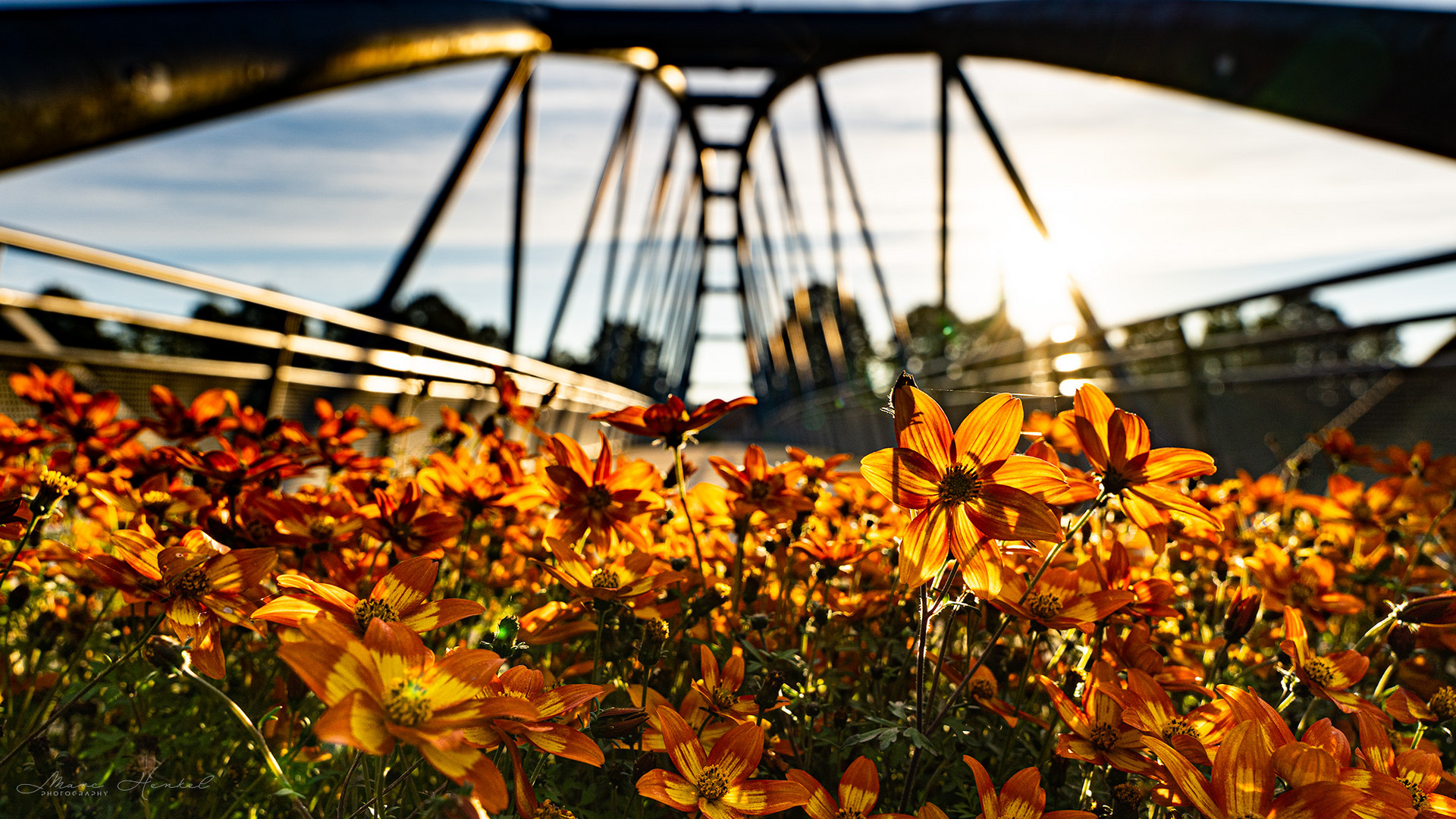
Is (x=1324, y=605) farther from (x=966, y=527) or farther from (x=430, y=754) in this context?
(x=430, y=754)

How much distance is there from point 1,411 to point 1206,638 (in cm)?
399

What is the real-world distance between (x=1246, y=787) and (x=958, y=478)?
322mm

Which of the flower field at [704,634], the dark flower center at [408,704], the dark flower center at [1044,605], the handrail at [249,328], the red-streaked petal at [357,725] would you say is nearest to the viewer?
the red-streaked petal at [357,725]

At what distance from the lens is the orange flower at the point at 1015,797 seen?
74 cm

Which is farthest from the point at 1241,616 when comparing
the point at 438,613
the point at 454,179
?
the point at 454,179

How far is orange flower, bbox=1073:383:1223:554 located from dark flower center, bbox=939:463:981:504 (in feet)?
0.45

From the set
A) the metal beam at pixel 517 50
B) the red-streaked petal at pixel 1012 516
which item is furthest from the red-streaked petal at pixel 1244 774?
the metal beam at pixel 517 50

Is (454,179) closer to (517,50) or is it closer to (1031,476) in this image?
(517,50)

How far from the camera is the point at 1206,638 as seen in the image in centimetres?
161

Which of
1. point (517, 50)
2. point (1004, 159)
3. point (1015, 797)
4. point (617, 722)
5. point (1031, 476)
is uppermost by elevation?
point (517, 50)

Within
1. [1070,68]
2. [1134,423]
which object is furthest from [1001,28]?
[1134,423]

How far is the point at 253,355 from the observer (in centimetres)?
443

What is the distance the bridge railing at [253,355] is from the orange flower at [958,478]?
4.97ft

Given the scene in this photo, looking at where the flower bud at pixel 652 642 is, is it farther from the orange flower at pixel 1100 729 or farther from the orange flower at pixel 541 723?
the orange flower at pixel 1100 729
